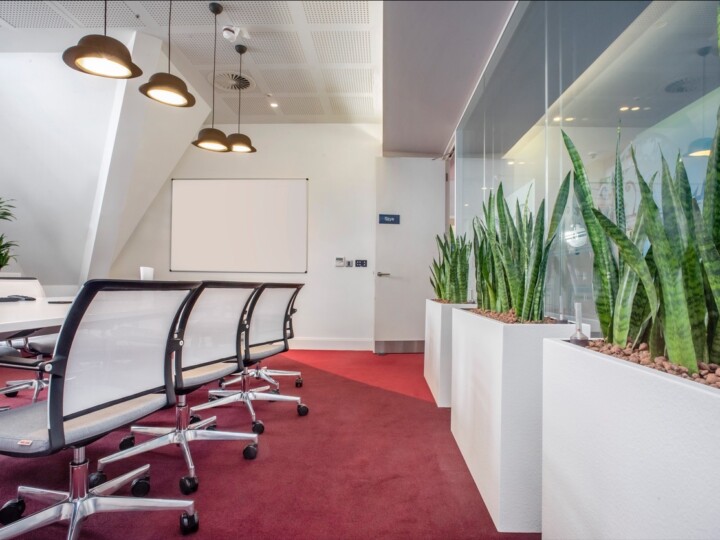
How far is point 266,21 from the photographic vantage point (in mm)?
3350

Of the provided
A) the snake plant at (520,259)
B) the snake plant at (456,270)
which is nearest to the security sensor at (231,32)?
the snake plant at (456,270)

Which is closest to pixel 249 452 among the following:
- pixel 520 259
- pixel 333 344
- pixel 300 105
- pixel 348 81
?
pixel 520 259

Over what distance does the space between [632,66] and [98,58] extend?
3273 millimetres

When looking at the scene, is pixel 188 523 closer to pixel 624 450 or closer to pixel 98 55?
pixel 624 450

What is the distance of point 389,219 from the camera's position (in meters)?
5.10

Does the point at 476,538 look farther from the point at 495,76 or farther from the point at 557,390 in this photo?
the point at 495,76

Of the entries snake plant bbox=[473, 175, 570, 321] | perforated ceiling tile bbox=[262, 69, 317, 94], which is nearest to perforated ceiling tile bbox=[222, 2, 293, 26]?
perforated ceiling tile bbox=[262, 69, 317, 94]

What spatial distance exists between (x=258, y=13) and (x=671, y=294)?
12.1 ft

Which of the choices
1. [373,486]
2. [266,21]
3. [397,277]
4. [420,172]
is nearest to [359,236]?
[397,277]

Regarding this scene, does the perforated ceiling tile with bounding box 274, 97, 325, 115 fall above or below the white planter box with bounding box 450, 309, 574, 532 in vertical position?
above

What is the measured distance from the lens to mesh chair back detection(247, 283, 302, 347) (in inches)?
106

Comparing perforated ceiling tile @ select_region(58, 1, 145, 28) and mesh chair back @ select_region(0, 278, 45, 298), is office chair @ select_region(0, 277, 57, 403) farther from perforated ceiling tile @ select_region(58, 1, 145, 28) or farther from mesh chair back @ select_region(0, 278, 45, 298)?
perforated ceiling tile @ select_region(58, 1, 145, 28)

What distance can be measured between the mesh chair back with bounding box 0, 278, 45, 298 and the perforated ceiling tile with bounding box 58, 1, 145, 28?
2.41 meters

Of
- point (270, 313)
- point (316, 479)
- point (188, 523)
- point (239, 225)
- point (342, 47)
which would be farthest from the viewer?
point (239, 225)
